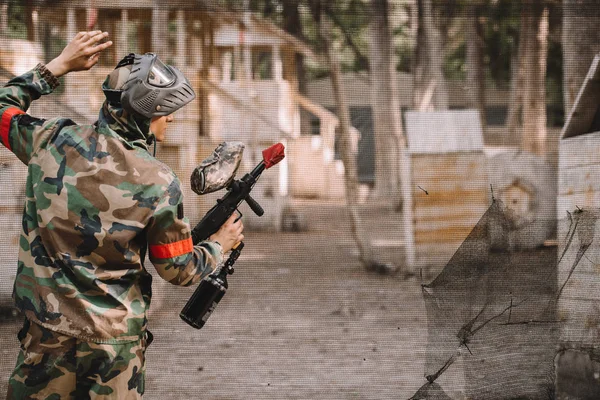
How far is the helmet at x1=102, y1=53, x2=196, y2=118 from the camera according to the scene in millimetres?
2602

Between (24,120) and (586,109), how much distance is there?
3.71m

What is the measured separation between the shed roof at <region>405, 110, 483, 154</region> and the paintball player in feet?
22.2

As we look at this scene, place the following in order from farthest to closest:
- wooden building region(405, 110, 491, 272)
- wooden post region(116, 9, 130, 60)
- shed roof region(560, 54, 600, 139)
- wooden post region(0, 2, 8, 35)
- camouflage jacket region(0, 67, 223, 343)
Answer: wooden post region(116, 9, 130, 60), wooden building region(405, 110, 491, 272), wooden post region(0, 2, 8, 35), shed roof region(560, 54, 600, 139), camouflage jacket region(0, 67, 223, 343)

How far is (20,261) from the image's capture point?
2641 millimetres

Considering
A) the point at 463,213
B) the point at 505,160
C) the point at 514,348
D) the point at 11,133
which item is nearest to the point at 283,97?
the point at 505,160

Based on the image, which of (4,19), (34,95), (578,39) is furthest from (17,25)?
(34,95)

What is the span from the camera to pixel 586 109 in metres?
5.28

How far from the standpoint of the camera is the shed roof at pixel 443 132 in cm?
920

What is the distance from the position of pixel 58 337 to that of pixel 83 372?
13 cm

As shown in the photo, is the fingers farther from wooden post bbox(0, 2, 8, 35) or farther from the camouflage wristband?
wooden post bbox(0, 2, 8, 35)

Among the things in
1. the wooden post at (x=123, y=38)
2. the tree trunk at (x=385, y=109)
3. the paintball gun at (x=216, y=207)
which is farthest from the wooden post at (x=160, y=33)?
the paintball gun at (x=216, y=207)

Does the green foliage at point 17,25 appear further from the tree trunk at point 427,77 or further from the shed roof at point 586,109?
the tree trunk at point 427,77

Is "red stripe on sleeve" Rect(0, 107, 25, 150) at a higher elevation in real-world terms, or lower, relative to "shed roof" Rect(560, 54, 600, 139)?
higher

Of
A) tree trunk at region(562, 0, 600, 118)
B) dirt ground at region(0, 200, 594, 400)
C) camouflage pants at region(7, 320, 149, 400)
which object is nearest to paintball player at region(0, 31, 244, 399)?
camouflage pants at region(7, 320, 149, 400)
